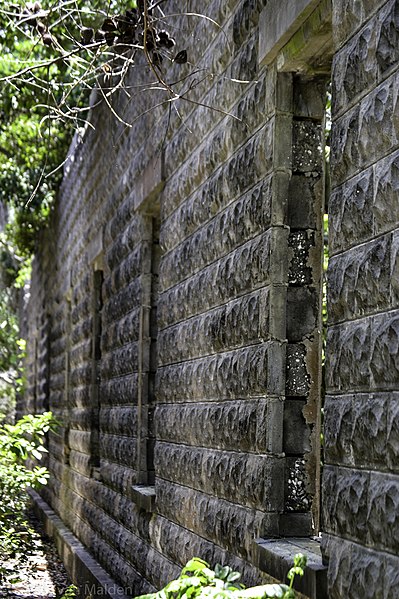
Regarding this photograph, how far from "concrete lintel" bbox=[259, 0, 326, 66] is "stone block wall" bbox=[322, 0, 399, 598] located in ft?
1.85

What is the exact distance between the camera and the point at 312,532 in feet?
15.9

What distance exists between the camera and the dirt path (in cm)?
1016

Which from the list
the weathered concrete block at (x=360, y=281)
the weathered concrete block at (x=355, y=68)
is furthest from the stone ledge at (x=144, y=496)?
the weathered concrete block at (x=355, y=68)

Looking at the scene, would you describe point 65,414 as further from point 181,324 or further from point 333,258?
point 333,258

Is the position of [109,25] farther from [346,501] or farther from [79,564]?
[79,564]

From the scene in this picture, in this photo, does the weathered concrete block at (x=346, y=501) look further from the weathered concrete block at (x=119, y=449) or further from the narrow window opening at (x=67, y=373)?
the narrow window opening at (x=67, y=373)

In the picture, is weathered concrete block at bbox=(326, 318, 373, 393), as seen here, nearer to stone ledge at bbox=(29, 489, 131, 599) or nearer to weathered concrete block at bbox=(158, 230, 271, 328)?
weathered concrete block at bbox=(158, 230, 271, 328)

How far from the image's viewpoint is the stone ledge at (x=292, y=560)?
150 inches

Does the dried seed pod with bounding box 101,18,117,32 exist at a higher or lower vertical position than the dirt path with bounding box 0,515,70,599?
higher

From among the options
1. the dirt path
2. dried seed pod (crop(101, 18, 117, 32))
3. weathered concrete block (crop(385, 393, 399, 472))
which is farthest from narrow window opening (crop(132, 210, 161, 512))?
weathered concrete block (crop(385, 393, 399, 472))

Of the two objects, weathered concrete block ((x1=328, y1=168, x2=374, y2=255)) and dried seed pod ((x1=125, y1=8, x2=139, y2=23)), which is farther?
dried seed pod ((x1=125, y1=8, x2=139, y2=23))

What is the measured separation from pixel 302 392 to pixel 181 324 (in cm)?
226

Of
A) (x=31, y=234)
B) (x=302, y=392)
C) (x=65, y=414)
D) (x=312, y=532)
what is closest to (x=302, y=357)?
(x=302, y=392)

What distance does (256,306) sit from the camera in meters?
5.08
